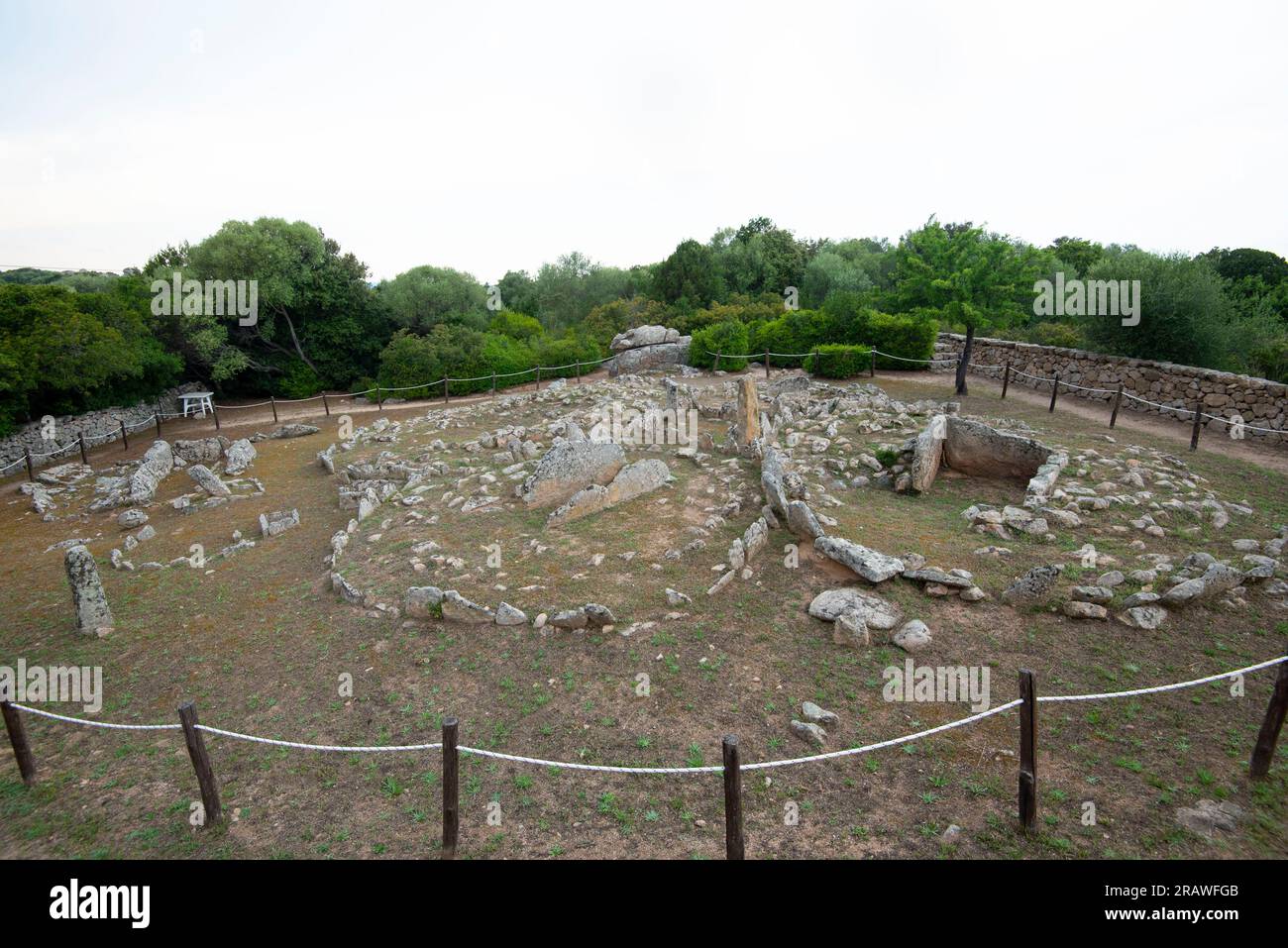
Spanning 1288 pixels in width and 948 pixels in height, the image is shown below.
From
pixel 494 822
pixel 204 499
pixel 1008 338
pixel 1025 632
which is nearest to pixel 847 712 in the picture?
pixel 1025 632

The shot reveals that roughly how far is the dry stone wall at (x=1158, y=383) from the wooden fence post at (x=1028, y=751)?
43.0 feet

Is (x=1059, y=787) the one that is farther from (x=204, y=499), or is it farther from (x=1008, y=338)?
(x=1008, y=338)

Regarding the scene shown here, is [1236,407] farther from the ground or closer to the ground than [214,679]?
farther from the ground

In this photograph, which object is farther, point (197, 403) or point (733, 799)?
point (197, 403)

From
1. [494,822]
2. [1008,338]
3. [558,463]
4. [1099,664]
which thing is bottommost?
[494,822]

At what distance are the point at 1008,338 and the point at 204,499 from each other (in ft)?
87.0

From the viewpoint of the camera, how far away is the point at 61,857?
17.1ft

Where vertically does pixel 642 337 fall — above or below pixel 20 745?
above

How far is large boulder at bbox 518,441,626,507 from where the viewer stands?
39.3 feet

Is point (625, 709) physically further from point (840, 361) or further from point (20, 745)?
point (840, 361)

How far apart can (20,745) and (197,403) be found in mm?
23851

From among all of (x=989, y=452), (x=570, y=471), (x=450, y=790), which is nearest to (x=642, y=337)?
(x=570, y=471)

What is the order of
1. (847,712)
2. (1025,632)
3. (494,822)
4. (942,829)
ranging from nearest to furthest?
(942,829), (494,822), (847,712), (1025,632)

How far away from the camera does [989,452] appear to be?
40.2ft
